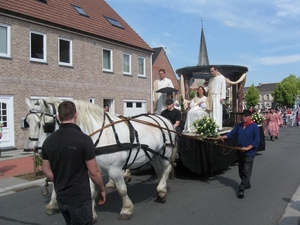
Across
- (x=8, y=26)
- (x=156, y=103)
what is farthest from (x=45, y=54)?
(x=156, y=103)

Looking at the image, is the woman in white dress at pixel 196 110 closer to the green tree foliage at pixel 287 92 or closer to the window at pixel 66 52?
the window at pixel 66 52

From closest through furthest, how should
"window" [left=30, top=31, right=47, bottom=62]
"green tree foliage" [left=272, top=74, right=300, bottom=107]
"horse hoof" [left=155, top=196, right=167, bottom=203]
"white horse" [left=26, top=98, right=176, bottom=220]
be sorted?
"white horse" [left=26, top=98, right=176, bottom=220] < "horse hoof" [left=155, top=196, right=167, bottom=203] < "window" [left=30, top=31, right=47, bottom=62] < "green tree foliage" [left=272, top=74, right=300, bottom=107]

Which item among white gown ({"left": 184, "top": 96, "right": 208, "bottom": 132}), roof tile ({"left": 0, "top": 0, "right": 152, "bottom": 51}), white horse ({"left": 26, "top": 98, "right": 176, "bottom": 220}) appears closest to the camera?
white horse ({"left": 26, "top": 98, "right": 176, "bottom": 220})

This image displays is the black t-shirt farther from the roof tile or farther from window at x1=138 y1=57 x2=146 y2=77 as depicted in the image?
window at x1=138 y1=57 x2=146 y2=77

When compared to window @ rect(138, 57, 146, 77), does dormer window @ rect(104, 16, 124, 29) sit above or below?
above

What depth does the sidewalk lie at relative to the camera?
7.42 m

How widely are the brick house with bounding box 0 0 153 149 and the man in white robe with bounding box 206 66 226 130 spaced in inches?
358

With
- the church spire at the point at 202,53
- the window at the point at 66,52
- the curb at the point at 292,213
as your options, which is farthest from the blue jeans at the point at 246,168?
the church spire at the point at 202,53

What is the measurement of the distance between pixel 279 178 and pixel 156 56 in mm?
30592

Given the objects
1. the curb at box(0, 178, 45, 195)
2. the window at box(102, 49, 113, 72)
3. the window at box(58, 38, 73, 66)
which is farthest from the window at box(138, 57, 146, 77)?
the curb at box(0, 178, 45, 195)

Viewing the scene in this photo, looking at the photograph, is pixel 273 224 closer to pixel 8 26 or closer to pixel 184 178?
pixel 184 178

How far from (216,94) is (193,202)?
3.58 m

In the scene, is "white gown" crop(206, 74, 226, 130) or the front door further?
the front door

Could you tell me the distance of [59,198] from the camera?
114 inches
